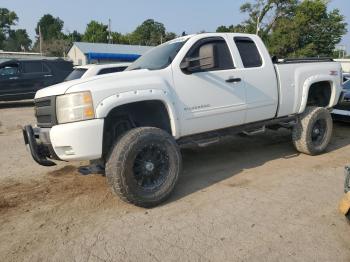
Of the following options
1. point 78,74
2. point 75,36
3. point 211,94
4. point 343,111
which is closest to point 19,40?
point 75,36

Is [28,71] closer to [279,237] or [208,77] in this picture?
[208,77]

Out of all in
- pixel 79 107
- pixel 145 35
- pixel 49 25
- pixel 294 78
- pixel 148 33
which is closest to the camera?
pixel 79 107

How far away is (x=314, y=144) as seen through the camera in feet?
21.0

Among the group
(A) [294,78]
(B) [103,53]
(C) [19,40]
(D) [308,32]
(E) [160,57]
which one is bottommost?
(A) [294,78]

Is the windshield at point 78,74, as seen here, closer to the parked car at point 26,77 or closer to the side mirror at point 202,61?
the parked car at point 26,77

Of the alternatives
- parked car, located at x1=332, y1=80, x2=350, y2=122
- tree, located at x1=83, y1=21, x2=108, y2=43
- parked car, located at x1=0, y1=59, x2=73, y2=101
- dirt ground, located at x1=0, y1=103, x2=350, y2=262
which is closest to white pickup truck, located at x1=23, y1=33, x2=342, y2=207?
dirt ground, located at x1=0, y1=103, x2=350, y2=262

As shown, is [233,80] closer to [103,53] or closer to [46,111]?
[46,111]

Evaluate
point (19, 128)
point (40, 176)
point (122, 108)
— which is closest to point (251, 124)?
point (122, 108)

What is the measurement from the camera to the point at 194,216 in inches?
158

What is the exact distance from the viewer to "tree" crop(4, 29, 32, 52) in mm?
92125

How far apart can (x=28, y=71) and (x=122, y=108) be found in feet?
37.3

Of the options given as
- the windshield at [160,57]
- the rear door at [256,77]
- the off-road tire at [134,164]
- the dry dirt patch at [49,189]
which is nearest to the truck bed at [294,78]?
the rear door at [256,77]

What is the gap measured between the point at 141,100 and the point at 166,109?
43 centimetres

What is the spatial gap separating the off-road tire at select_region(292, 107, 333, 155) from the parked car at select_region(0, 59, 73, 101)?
11019 millimetres
